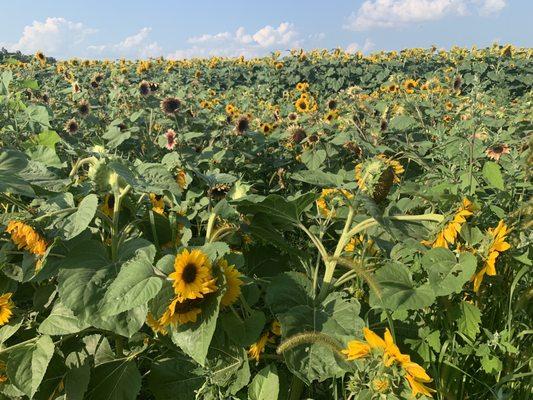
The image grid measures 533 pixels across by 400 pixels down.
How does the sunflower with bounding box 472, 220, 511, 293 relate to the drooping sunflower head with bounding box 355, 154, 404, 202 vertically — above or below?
below

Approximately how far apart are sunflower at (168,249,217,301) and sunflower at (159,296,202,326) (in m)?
0.04

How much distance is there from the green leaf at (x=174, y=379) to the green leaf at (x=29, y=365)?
0.33 meters

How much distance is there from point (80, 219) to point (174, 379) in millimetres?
586

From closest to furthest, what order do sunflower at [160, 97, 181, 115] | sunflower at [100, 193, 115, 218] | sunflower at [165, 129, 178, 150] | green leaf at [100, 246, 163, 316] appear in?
1. green leaf at [100, 246, 163, 316]
2. sunflower at [100, 193, 115, 218]
3. sunflower at [165, 129, 178, 150]
4. sunflower at [160, 97, 181, 115]

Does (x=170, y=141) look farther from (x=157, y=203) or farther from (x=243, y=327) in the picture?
(x=243, y=327)

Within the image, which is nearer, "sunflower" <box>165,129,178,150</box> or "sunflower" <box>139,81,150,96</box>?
"sunflower" <box>165,129,178,150</box>

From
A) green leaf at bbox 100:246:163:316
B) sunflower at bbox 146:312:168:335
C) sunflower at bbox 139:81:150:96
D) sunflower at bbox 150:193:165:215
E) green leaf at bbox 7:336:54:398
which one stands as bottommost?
green leaf at bbox 7:336:54:398

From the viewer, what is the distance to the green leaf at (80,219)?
1.28 metres

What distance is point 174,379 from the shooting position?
4.99 ft

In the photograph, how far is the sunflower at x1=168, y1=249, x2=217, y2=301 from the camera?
1233 millimetres

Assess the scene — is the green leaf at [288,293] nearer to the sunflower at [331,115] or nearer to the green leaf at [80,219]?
the green leaf at [80,219]

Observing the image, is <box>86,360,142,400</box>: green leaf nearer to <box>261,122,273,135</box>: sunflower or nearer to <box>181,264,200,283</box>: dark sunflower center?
<box>181,264,200,283</box>: dark sunflower center

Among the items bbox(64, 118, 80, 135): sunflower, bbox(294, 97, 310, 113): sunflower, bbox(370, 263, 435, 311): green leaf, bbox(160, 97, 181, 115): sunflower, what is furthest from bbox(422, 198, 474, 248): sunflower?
bbox(294, 97, 310, 113): sunflower

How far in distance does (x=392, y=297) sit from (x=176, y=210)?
831 mm
